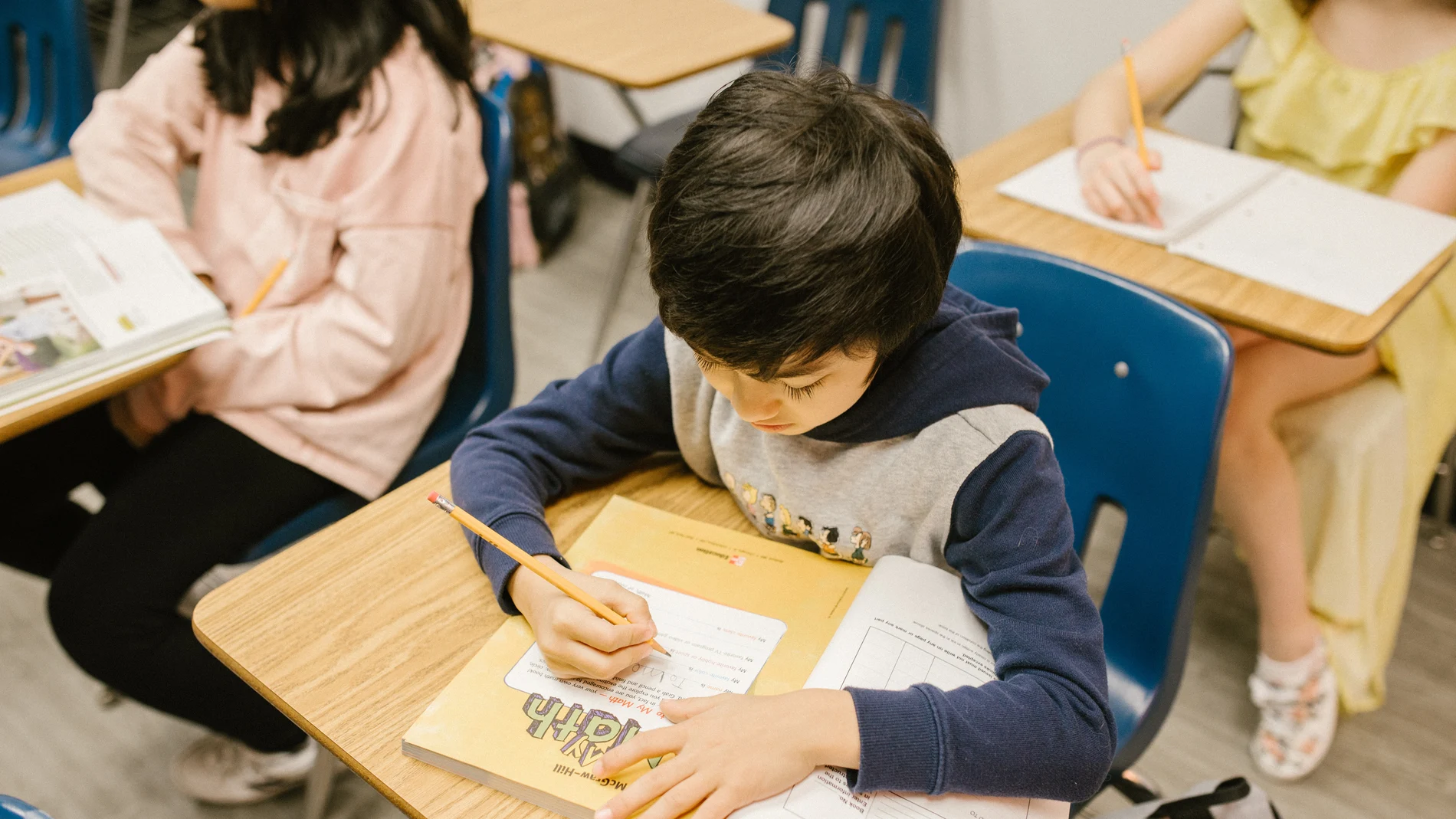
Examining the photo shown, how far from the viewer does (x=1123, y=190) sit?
1.45 m

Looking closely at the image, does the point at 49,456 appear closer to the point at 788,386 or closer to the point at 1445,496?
the point at 788,386

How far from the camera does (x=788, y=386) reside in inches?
29.9

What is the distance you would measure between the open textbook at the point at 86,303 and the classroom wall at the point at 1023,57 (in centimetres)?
141

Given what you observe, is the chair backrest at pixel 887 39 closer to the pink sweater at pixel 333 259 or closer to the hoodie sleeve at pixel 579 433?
the pink sweater at pixel 333 259

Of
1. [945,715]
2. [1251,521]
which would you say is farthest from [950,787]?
[1251,521]

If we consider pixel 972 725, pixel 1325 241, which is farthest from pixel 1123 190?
pixel 972 725

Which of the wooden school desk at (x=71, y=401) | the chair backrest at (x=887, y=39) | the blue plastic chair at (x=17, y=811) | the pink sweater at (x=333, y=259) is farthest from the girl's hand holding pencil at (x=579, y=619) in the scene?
the chair backrest at (x=887, y=39)

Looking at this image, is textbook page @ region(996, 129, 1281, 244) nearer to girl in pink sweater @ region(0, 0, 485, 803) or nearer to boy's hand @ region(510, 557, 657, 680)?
girl in pink sweater @ region(0, 0, 485, 803)

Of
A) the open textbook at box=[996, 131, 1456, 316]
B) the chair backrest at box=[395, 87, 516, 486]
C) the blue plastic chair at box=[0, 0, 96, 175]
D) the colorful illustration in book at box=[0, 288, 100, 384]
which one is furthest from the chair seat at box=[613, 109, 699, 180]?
the colorful illustration in book at box=[0, 288, 100, 384]

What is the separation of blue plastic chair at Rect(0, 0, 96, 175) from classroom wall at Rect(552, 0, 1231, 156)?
1.26m

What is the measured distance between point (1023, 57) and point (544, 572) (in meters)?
2.08

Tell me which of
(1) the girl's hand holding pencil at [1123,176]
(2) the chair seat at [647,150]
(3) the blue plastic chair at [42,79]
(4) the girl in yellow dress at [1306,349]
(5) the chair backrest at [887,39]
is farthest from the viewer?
(5) the chair backrest at [887,39]

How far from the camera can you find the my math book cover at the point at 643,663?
69 cm

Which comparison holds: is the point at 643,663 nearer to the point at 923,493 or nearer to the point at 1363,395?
the point at 923,493
